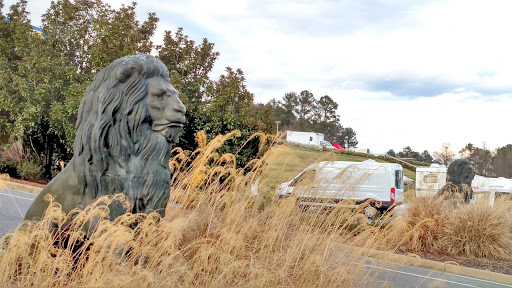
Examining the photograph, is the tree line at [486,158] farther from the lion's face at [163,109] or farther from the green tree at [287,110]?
the lion's face at [163,109]

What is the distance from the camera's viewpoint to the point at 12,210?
32.4ft

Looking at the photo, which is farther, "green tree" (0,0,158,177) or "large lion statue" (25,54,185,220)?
"green tree" (0,0,158,177)

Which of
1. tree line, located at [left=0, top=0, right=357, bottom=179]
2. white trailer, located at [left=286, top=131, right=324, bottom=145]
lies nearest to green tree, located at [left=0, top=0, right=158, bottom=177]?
tree line, located at [left=0, top=0, right=357, bottom=179]

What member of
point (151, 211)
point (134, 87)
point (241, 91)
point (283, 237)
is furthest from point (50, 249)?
point (241, 91)

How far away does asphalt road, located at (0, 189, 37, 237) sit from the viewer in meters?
8.13

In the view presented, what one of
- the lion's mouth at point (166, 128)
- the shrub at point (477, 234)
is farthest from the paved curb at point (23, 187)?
the lion's mouth at point (166, 128)

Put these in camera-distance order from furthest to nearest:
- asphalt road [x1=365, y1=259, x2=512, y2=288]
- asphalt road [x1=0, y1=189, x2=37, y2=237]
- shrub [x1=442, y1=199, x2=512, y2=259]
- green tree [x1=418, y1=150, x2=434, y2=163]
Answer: green tree [x1=418, y1=150, x2=434, y2=163]
shrub [x1=442, y1=199, x2=512, y2=259]
asphalt road [x1=0, y1=189, x2=37, y2=237]
asphalt road [x1=365, y1=259, x2=512, y2=288]

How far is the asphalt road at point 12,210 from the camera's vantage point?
813 cm

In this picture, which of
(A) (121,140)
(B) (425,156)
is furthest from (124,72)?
(B) (425,156)

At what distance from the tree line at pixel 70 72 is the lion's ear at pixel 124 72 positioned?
32.7ft

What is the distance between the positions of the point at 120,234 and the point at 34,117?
13.8 meters

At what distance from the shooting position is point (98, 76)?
125 inches

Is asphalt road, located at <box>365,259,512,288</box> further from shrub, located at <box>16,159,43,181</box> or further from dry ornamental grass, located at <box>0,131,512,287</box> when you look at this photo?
shrub, located at <box>16,159,43,181</box>

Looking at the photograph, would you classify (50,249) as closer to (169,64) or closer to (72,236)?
(72,236)
